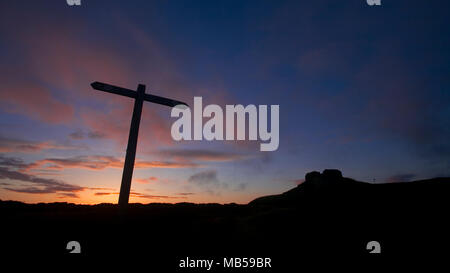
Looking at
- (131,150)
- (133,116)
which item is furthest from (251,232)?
(133,116)

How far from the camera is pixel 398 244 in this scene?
22.0 feet

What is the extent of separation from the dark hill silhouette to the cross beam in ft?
2.58

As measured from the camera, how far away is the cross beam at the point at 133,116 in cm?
762

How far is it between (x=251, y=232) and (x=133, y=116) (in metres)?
5.31

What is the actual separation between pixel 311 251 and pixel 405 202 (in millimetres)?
5797

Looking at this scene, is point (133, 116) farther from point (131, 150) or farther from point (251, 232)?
point (251, 232)

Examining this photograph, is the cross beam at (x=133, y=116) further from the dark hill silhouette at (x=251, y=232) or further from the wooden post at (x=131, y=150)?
the dark hill silhouette at (x=251, y=232)

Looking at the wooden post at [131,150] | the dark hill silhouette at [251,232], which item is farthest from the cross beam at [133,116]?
the dark hill silhouette at [251,232]

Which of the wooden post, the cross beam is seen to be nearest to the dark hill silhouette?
the wooden post

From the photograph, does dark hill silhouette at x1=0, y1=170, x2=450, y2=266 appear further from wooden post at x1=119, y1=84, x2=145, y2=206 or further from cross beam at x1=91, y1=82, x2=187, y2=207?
cross beam at x1=91, y1=82, x2=187, y2=207

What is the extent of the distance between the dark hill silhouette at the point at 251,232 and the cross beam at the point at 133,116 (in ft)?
2.58
